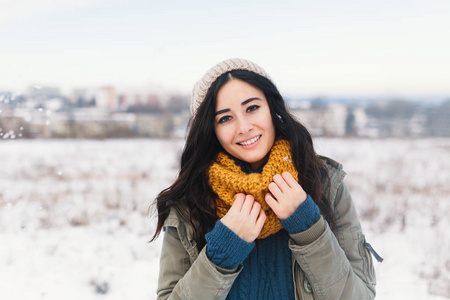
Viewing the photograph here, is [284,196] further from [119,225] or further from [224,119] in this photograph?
[119,225]

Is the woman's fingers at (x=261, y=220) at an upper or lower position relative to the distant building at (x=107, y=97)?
upper

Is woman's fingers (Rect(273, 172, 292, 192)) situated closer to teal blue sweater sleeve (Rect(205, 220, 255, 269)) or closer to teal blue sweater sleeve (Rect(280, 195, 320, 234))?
teal blue sweater sleeve (Rect(280, 195, 320, 234))

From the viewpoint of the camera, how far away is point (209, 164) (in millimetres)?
1499

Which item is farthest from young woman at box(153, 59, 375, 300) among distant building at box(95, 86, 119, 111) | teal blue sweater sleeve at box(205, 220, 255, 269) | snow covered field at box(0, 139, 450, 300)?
distant building at box(95, 86, 119, 111)

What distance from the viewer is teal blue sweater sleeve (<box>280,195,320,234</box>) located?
1.13m

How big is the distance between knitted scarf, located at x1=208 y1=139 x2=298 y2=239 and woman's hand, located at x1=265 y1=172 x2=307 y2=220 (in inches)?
2.5

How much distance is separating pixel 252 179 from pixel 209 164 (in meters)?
0.28

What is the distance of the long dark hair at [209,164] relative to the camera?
138 centimetres

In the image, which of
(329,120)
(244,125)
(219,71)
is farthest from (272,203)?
(329,120)

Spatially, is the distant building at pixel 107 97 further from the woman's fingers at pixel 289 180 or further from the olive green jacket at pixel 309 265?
the woman's fingers at pixel 289 180

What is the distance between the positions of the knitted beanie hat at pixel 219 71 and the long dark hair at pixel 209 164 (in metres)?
0.02

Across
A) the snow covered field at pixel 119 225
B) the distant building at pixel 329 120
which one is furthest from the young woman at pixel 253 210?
the distant building at pixel 329 120

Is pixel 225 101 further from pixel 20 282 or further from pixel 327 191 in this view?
pixel 20 282

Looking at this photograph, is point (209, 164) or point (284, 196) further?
point (209, 164)
